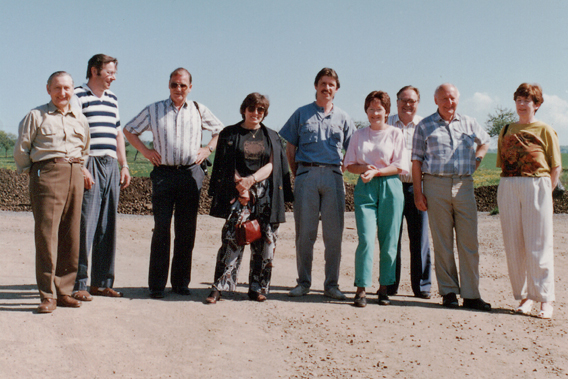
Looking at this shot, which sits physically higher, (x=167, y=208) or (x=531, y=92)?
(x=531, y=92)

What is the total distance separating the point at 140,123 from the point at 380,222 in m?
2.53

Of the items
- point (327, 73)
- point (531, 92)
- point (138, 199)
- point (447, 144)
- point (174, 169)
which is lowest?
point (138, 199)

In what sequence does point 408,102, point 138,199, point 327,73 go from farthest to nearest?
point 138,199 → point 408,102 → point 327,73

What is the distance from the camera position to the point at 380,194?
537 centimetres

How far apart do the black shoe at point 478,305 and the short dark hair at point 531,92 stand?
1.89 m

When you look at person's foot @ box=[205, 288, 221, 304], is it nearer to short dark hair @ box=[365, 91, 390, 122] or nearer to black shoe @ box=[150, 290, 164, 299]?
black shoe @ box=[150, 290, 164, 299]

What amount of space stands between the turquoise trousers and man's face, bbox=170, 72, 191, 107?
1.91 metres

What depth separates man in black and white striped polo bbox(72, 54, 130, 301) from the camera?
530 centimetres

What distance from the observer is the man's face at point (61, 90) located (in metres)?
4.75

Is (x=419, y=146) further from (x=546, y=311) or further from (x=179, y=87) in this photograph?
(x=179, y=87)

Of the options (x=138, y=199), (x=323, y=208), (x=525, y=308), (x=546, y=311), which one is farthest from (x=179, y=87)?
(x=138, y=199)

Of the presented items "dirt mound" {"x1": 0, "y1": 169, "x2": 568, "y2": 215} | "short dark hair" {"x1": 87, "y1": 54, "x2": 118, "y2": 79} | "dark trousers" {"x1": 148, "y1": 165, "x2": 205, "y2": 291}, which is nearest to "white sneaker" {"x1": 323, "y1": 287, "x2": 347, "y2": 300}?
"dark trousers" {"x1": 148, "y1": 165, "x2": 205, "y2": 291}

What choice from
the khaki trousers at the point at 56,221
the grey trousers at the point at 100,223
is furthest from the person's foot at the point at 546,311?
the khaki trousers at the point at 56,221

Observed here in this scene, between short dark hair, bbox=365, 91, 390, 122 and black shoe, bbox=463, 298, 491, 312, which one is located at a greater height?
short dark hair, bbox=365, 91, 390, 122
